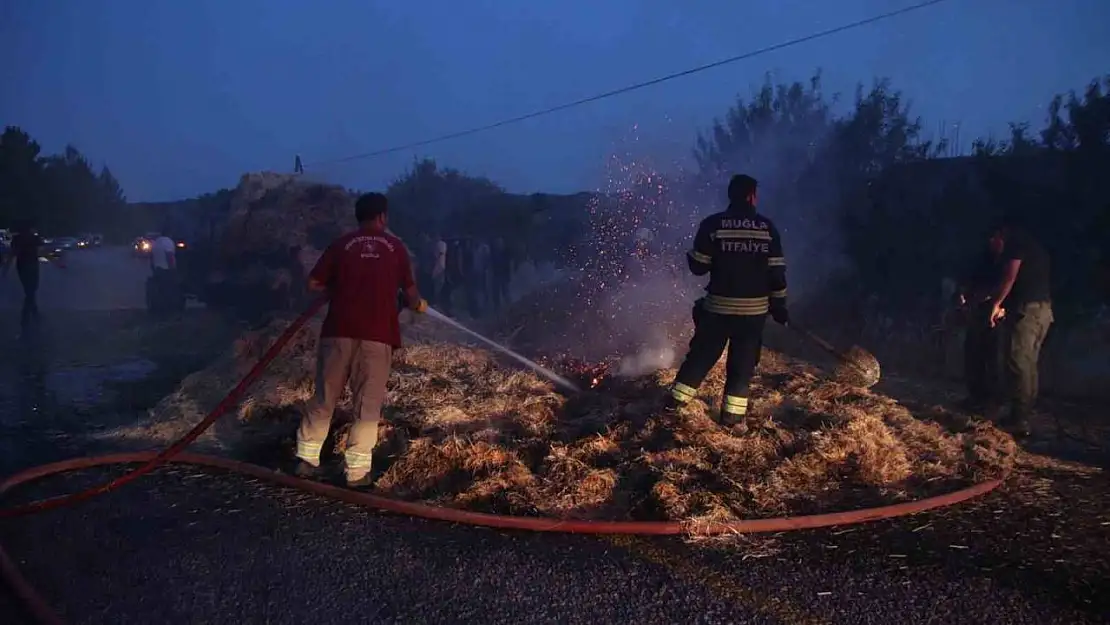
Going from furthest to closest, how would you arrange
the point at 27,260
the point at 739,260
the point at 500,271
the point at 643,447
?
the point at 500,271
the point at 27,260
the point at 739,260
the point at 643,447

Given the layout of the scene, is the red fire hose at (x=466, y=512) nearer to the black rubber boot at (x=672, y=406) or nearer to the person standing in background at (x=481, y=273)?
the black rubber boot at (x=672, y=406)

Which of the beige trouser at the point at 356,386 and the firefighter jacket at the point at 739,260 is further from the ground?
the firefighter jacket at the point at 739,260

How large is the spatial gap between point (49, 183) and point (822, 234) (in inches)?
1790

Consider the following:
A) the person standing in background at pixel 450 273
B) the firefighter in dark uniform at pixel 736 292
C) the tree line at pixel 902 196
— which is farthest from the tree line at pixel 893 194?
the firefighter in dark uniform at pixel 736 292

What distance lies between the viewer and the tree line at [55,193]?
39656 mm

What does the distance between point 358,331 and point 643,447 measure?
81.5 inches

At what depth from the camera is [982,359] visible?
7.43 m

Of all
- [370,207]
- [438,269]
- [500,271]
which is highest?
[370,207]

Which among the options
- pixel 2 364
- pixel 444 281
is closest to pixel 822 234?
pixel 444 281

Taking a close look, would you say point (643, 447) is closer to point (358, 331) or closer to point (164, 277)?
point (358, 331)

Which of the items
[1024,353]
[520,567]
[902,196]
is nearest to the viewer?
[520,567]

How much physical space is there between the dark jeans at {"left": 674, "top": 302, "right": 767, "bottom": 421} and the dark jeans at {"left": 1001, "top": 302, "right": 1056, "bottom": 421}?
239 cm

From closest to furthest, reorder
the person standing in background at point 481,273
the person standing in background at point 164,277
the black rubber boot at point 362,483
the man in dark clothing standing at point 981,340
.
→ the black rubber boot at point 362,483 < the man in dark clothing standing at point 981,340 < the person standing in background at point 164,277 < the person standing in background at point 481,273

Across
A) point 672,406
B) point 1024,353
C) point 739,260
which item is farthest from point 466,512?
point 1024,353
